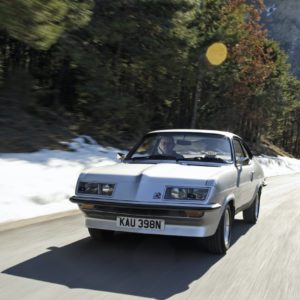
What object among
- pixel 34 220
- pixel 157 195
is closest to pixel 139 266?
pixel 157 195

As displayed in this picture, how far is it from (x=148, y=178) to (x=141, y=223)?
525 millimetres

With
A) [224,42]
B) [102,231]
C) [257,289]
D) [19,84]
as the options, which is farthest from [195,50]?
[257,289]

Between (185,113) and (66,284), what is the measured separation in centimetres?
2973

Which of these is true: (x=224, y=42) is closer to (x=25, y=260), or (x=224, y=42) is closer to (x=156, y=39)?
(x=156, y=39)

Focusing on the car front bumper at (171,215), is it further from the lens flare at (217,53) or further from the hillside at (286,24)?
the hillside at (286,24)

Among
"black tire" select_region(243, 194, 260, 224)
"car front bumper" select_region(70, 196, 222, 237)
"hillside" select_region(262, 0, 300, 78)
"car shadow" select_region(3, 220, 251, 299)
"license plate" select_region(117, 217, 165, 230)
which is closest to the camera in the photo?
"car shadow" select_region(3, 220, 251, 299)

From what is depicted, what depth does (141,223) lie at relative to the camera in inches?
226

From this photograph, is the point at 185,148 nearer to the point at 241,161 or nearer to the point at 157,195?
the point at 241,161

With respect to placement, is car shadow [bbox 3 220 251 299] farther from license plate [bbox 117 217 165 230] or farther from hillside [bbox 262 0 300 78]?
hillside [bbox 262 0 300 78]

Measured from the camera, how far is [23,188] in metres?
8.95

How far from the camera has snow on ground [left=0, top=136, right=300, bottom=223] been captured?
26.7 ft

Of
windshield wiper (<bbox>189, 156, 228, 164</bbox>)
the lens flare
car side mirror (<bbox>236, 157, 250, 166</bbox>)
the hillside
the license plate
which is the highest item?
the hillside

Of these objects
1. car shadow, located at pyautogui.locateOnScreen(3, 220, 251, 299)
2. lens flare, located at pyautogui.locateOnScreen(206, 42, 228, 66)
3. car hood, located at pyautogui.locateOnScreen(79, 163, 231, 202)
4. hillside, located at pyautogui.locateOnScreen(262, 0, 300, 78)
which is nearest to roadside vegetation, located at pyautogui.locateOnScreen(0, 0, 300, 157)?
lens flare, located at pyautogui.locateOnScreen(206, 42, 228, 66)

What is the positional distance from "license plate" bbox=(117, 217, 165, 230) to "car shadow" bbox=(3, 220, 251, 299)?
387mm
